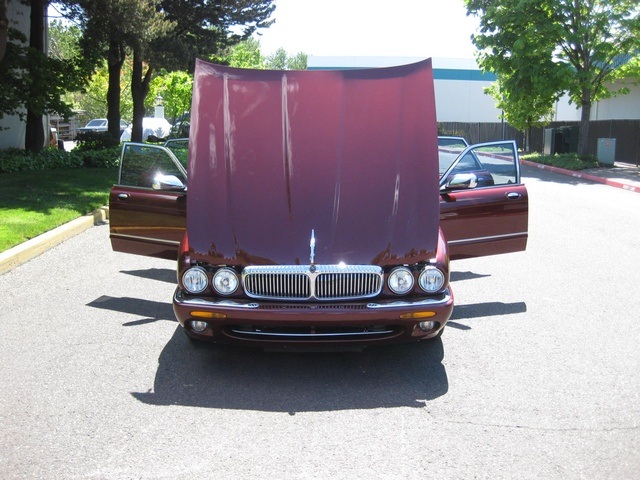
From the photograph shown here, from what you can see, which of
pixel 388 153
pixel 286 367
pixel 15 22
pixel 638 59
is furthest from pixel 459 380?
pixel 638 59

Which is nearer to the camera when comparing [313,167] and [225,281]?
[225,281]

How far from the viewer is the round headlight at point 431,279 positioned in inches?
200

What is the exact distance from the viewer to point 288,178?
543 centimetres

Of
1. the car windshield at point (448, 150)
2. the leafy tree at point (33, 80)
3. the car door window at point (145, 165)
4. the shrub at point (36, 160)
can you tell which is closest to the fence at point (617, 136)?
the shrub at point (36, 160)

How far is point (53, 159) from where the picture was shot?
2033 cm

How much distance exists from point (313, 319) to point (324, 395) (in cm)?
49

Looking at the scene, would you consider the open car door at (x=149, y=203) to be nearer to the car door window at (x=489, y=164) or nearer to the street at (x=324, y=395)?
the street at (x=324, y=395)

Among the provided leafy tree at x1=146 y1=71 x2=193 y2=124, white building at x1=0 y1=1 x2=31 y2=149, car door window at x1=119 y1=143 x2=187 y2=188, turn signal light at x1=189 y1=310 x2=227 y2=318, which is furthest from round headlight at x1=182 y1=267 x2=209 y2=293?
leafy tree at x1=146 y1=71 x2=193 y2=124

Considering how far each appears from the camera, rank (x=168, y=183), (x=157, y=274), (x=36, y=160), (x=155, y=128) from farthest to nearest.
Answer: (x=155, y=128)
(x=36, y=160)
(x=157, y=274)
(x=168, y=183)

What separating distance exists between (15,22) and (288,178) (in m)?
20.5

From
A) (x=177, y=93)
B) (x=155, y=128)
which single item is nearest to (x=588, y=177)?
(x=155, y=128)

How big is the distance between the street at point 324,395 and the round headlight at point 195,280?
0.61 metres

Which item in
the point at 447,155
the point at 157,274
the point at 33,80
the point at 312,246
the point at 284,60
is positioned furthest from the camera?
the point at 284,60

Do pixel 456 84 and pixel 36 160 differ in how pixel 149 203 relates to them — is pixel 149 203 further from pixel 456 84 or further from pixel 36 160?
pixel 456 84
